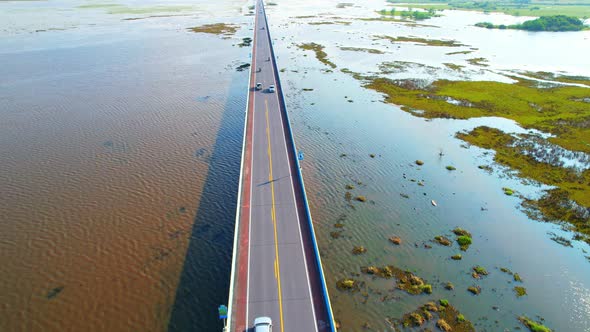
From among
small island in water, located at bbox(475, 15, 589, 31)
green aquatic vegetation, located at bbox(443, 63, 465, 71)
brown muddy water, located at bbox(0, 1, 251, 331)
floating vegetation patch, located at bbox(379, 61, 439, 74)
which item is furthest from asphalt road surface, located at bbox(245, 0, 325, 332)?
small island in water, located at bbox(475, 15, 589, 31)

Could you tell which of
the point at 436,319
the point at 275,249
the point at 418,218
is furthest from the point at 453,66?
the point at 275,249

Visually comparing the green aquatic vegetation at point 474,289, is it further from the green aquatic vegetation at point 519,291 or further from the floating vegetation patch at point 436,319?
the green aquatic vegetation at point 519,291

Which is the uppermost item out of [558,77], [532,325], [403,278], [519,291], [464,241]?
[558,77]

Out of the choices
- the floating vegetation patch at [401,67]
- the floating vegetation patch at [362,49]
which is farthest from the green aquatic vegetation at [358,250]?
the floating vegetation patch at [362,49]

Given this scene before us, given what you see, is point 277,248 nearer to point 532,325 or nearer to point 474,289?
point 474,289

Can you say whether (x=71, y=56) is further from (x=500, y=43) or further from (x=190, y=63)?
(x=500, y=43)
